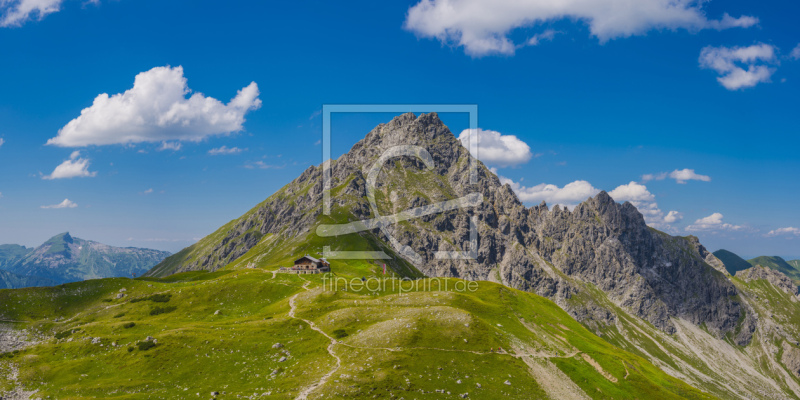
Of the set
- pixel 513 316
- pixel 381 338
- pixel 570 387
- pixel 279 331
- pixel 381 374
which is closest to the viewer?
pixel 381 374

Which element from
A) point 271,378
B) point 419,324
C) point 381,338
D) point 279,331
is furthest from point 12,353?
point 419,324

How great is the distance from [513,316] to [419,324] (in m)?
32.6

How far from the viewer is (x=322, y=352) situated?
71188mm

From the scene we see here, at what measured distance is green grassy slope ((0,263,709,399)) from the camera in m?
60.6

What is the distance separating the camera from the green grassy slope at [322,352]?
6056cm

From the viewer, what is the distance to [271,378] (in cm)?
6222

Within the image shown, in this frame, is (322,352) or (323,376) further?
(322,352)

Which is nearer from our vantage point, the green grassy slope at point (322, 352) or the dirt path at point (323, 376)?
the dirt path at point (323, 376)

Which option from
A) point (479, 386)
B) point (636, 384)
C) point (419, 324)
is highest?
point (419, 324)

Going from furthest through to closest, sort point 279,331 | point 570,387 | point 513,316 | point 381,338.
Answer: point 513,316 < point 279,331 < point 381,338 < point 570,387

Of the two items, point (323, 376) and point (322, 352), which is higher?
point (322, 352)

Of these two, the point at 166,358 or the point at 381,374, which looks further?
the point at 166,358

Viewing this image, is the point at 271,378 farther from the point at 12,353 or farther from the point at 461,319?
the point at 12,353

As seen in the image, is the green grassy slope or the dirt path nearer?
the dirt path
